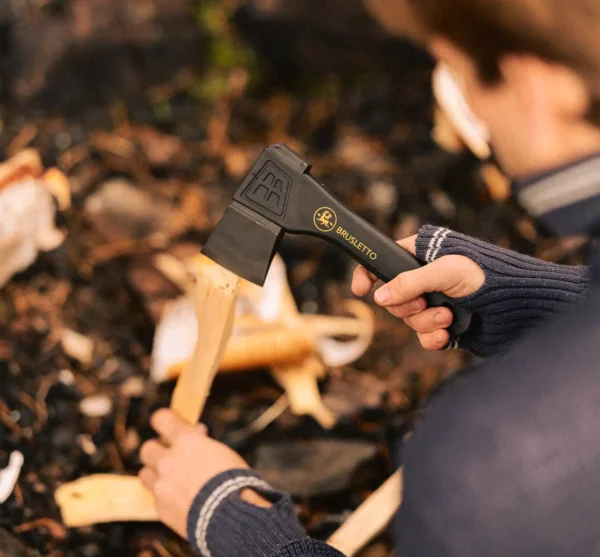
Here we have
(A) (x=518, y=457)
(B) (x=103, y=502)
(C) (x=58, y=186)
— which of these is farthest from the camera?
(C) (x=58, y=186)

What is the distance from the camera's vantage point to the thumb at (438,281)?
0.80 metres

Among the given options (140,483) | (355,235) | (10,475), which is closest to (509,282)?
(355,235)

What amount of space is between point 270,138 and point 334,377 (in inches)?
27.1

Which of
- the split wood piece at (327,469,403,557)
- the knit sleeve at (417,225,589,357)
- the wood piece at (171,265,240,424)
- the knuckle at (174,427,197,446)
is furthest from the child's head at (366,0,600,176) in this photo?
the knuckle at (174,427,197,446)

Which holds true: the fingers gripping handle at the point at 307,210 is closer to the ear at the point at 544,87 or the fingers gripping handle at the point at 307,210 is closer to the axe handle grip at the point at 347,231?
the axe handle grip at the point at 347,231

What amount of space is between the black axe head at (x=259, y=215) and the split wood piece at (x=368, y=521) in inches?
16.1

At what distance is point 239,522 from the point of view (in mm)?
830

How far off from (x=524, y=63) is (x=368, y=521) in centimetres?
69

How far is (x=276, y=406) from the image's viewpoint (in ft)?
3.87

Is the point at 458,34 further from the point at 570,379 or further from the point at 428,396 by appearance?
the point at 428,396

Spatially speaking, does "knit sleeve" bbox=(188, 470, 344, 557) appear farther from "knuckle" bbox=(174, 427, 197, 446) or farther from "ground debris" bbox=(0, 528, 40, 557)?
"ground debris" bbox=(0, 528, 40, 557)

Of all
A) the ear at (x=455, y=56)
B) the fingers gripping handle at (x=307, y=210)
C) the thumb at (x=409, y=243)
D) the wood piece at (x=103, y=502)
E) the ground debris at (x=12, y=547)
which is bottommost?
the ground debris at (x=12, y=547)

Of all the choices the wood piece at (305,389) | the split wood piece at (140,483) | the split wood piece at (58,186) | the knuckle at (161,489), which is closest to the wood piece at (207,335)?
the split wood piece at (140,483)

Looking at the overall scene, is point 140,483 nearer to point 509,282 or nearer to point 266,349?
point 266,349
